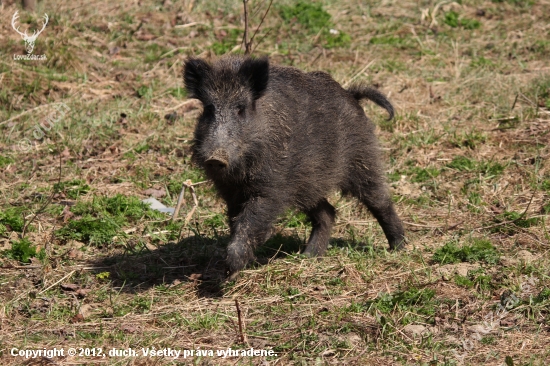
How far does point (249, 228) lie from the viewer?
6.39 m

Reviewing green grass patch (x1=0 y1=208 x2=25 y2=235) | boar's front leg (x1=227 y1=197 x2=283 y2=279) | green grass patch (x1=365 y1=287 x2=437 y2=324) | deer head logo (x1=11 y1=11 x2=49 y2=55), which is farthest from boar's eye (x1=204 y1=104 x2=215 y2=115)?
deer head logo (x1=11 y1=11 x2=49 y2=55)

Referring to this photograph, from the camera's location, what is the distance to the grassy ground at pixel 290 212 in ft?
18.2

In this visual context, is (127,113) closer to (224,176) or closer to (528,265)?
(224,176)

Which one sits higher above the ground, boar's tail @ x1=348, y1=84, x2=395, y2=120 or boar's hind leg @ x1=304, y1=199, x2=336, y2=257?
boar's tail @ x1=348, y1=84, x2=395, y2=120

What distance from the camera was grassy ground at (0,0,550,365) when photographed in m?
5.54

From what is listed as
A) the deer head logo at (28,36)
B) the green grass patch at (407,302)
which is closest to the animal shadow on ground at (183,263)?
the green grass patch at (407,302)

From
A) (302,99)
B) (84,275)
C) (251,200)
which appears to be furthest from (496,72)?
(84,275)

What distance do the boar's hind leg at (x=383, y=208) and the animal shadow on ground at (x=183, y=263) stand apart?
1.07 feet

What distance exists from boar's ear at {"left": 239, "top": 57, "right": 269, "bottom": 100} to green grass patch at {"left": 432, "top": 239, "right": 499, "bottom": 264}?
2.13m

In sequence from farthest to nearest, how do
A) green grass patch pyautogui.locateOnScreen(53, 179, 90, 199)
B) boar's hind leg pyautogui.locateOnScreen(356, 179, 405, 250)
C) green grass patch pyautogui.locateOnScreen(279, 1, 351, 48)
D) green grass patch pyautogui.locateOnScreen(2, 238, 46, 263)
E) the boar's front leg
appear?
green grass patch pyautogui.locateOnScreen(279, 1, 351, 48)
green grass patch pyautogui.locateOnScreen(53, 179, 90, 199)
boar's hind leg pyautogui.locateOnScreen(356, 179, 405, 250)
green grass patch pyautogui.locateOnScreen(2, 238, 46, 263)
the boar's front leg

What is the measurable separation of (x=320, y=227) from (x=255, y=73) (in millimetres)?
1858

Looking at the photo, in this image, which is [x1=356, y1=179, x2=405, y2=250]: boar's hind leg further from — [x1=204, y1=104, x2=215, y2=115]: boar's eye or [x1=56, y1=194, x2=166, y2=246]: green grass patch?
[x1=56, y1=194, x2=166, y2=246]: green grass patch

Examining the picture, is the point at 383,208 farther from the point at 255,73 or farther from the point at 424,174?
the point at 255,73

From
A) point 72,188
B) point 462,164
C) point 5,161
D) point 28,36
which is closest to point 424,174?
point 462,164
